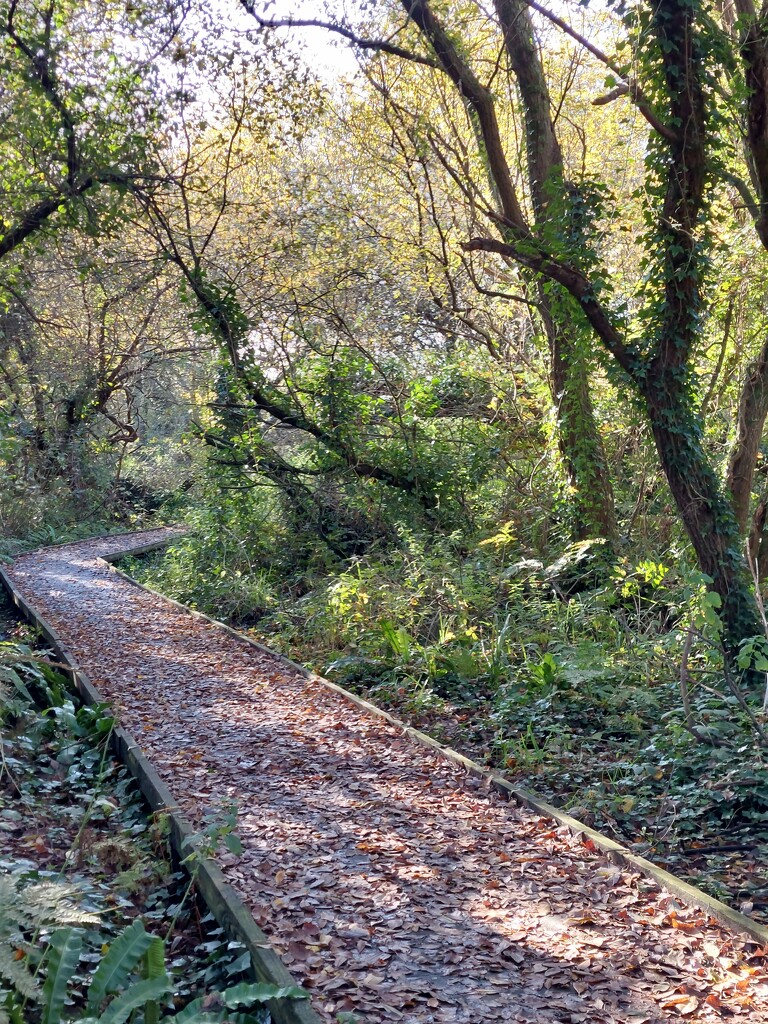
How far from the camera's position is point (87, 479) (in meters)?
27.5

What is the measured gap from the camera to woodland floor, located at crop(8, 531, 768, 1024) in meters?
3.85

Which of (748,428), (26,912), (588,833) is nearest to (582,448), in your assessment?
(748,428)

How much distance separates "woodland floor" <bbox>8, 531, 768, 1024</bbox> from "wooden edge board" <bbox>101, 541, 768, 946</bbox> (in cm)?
6

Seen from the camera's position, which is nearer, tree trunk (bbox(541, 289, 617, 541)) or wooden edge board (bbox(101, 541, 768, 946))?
wooden edge board (bbox(101, 541, 768, 946))

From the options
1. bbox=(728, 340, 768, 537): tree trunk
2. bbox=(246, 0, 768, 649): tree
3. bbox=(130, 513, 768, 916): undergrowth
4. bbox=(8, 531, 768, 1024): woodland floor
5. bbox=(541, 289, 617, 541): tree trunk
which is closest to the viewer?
bbox=(8, 531, 768, 1024): woodland floor

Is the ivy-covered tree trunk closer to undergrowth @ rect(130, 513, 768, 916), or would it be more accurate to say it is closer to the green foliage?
undergrowth @ rect(130, 513, 768, 916)

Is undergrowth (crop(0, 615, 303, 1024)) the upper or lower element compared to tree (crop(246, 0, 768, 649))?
lower

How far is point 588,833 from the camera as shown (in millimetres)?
5391

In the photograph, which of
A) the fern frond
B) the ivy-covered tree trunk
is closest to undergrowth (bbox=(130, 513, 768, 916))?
the ivy-covered tree trunk

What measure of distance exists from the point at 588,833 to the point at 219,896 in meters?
2.24

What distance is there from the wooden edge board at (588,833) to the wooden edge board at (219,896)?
6.88ft

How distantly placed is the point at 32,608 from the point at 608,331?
9.30 meters

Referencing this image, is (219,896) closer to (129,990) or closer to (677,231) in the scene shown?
(129,990)

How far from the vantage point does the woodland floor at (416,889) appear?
3.85 meters
